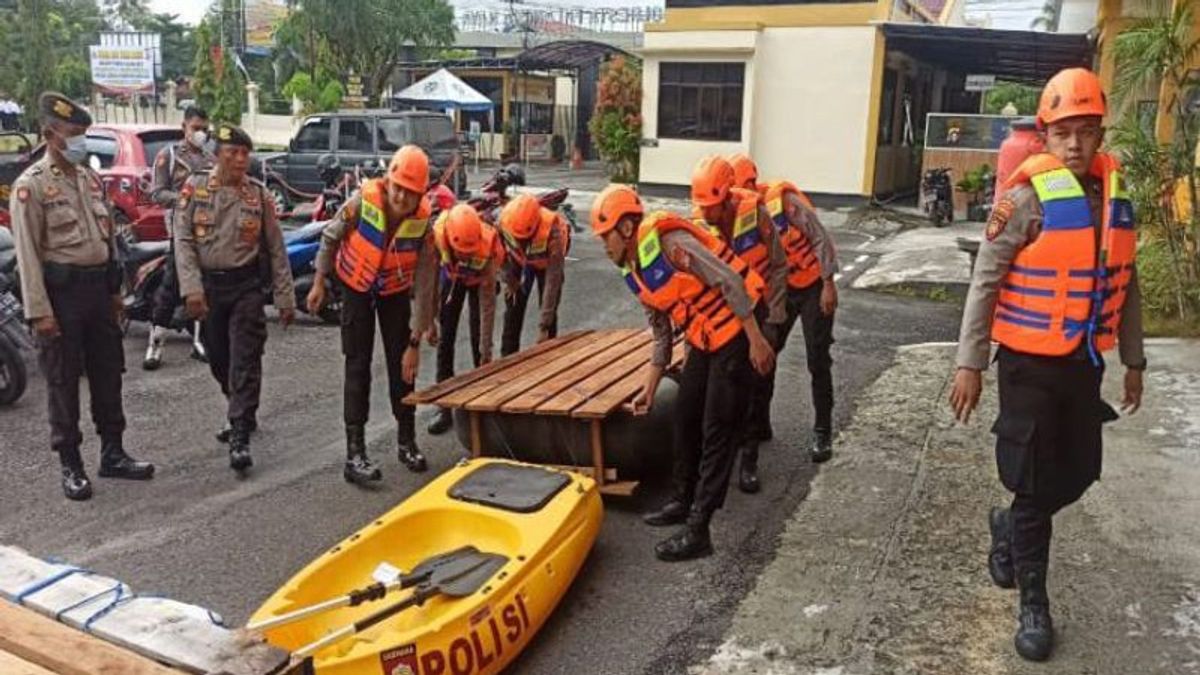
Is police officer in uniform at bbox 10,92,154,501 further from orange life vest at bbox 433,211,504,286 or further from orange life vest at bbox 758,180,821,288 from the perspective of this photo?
orange life vest at bbox 758,180,821,288

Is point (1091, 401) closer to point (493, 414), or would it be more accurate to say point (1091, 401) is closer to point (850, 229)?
point (493, 414)

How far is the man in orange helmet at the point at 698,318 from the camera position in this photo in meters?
3.90

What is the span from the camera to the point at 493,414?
186 inches

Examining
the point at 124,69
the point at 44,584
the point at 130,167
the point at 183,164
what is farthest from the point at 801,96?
the point at 124,69

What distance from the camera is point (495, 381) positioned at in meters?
4.95

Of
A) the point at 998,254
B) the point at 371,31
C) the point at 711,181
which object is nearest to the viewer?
the point at 998,254

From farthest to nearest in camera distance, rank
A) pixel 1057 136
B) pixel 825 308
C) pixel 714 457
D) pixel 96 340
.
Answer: pixel 825 308 → pixel 96 340 → pixel 714 457 → pixel 1057 136

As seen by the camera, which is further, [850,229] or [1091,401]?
[850,229]

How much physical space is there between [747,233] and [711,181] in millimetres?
490

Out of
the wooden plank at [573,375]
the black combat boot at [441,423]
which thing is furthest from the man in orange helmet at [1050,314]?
the black combat boot at [441,423]

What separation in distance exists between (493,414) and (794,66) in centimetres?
1581

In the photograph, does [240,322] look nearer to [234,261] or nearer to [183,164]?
[234,261]

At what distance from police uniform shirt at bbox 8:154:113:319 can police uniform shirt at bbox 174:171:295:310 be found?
0.36 m

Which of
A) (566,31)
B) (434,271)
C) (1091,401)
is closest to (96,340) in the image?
(434,271)
